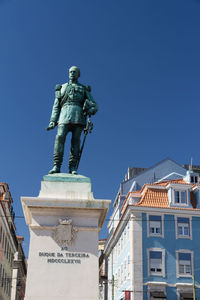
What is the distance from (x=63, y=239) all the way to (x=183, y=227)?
34.3 m

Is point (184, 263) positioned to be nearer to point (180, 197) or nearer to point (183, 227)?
point (183, 227)

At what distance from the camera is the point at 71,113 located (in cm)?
1038

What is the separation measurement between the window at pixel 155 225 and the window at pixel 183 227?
188 centimetres

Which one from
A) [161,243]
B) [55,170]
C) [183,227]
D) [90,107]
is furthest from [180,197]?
[55,170]

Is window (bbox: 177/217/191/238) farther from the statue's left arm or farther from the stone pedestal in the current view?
the stone pedestal

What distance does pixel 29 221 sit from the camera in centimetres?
964

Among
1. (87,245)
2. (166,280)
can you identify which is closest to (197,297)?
(166,280)

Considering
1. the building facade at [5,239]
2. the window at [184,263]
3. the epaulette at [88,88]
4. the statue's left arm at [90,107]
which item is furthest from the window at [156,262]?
the statue's left arm at [90,107]

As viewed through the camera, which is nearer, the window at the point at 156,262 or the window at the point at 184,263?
the window at the point at 156,262

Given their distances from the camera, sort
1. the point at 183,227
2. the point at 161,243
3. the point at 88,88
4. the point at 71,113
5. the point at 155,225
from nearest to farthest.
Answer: the point at 71,113 → the point at 88,88 → the point at 161,243 → the point at 155,225 → the point at 183,227

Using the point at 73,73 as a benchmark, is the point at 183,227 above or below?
above

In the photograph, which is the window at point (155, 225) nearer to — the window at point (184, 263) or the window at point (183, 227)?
the window at point (183, 227)

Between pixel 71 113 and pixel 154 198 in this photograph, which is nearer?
pixel 71 113

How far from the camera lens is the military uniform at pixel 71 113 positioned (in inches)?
403
